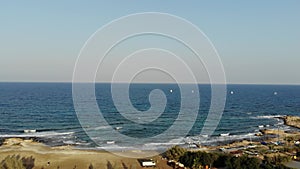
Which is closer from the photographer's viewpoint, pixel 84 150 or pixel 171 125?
pixel 84 150

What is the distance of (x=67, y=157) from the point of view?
33.7 metres

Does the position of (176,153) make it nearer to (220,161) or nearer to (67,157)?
(220,161)

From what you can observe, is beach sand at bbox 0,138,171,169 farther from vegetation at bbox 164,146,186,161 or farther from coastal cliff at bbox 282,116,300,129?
coastal cliff at bbox 282,116,300,129

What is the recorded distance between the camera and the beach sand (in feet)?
98.9

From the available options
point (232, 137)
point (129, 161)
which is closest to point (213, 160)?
point (129, 161)

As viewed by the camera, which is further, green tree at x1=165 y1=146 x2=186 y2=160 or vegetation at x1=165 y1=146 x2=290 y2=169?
green tree at x1=165 y1=146 x2=186 y2=160

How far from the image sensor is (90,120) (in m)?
60.4

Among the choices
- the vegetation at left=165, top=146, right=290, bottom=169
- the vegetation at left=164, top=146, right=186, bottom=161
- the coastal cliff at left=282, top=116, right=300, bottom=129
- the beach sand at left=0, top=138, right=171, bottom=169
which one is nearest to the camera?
the vegetation at left=165, top=146, right=290, bottom=169

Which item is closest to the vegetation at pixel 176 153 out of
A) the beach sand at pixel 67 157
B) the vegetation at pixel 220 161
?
the vegetation at pixel 220 161

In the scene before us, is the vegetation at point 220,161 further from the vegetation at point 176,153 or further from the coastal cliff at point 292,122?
the coastal cliff at point 292,122

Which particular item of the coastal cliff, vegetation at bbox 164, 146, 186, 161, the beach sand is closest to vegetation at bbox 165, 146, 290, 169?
vegetation at bbox 164, 146, 186, 161

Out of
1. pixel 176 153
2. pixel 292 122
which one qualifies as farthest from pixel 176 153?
pixel 292 122

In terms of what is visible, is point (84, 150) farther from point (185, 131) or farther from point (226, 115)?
point (226, 115)

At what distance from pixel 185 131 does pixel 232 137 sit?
738cm
